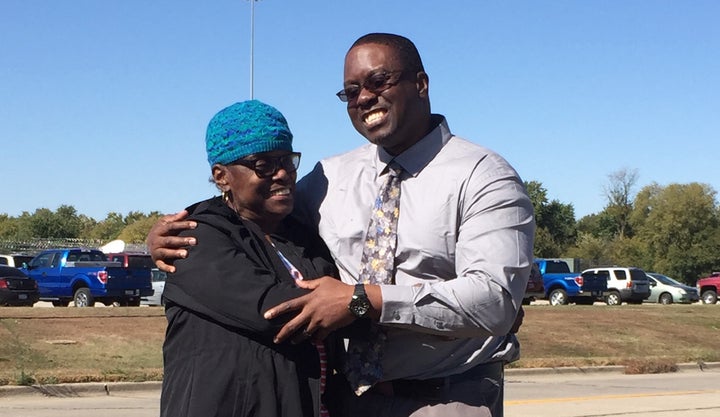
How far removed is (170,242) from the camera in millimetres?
3002

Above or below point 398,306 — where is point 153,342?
below

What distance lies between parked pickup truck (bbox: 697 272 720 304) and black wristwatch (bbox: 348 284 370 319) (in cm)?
4763

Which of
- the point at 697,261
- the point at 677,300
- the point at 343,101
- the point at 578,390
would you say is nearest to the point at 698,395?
the point at 578,390

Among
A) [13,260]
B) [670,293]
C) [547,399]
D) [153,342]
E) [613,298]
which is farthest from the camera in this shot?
[670,293]

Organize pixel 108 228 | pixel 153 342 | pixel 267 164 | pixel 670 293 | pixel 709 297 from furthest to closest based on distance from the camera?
pixel 108 228
pixel 709 297
pixel 670 293
pixel 153 342
pixel 267 164

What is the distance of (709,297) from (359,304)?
48021 mm

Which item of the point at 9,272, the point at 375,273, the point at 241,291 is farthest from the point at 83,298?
the point at 241,291

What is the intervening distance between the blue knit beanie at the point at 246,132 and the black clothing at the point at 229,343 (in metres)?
0.25

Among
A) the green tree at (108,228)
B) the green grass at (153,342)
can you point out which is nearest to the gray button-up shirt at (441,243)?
the green grass at (153,342)

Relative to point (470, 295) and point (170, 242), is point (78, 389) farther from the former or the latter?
point (470, 295)

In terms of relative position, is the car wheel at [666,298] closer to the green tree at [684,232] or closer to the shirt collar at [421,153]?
the green tree at [684,232]

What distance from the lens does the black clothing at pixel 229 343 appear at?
9.21 feet

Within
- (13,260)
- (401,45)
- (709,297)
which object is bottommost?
(709,297)

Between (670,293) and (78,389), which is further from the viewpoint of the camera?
(670,293)
